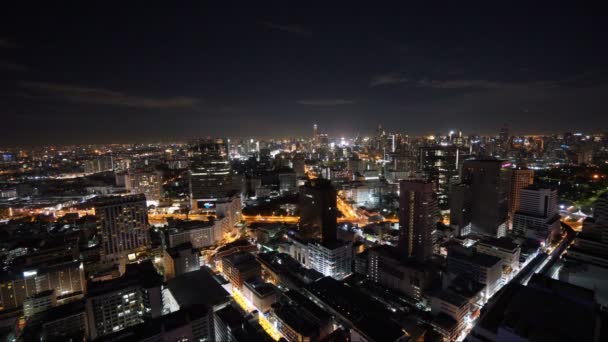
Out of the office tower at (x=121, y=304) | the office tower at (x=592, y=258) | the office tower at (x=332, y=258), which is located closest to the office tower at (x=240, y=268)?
the office tower at (x=121, y=304)

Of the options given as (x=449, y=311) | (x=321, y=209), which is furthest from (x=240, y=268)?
(x=449, y=311)

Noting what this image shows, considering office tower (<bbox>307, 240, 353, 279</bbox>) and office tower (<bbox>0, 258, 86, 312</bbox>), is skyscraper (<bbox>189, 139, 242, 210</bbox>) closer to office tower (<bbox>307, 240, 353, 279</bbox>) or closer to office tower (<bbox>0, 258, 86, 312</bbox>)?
office tower (<bbox>0, 258, 86, 312</bbox>)

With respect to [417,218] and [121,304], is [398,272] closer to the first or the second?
[417,218]

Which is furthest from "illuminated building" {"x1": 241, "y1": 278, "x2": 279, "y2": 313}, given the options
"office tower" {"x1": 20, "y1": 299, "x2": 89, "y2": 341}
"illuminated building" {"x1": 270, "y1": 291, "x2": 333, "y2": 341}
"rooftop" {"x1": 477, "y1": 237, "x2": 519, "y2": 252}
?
"rooftop" {"x1": 477, "y1": 237, "x2": 519, "y2": 252}

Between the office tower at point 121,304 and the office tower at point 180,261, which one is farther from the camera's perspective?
the office tower at point 180,261

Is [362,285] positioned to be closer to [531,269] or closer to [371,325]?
[371,325]

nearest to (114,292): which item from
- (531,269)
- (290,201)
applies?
(290,201)

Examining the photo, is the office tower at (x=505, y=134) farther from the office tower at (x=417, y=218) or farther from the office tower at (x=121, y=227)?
the office tower at (x=121, y=227)
